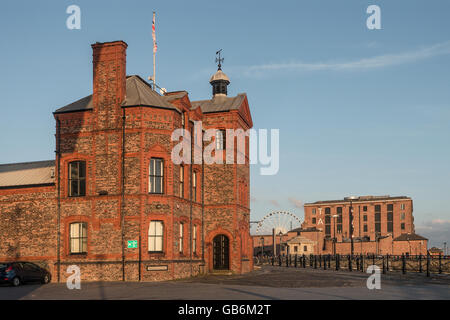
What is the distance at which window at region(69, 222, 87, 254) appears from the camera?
105 ft

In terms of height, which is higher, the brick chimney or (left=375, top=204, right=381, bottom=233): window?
the brick chimney

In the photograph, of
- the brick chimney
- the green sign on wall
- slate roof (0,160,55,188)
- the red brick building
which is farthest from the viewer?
the red brick building

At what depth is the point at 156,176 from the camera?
31.9m

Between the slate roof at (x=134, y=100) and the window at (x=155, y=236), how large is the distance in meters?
7.06

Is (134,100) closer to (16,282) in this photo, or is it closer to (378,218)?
(16,282)

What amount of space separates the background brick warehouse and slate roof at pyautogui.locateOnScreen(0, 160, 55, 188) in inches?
4.0

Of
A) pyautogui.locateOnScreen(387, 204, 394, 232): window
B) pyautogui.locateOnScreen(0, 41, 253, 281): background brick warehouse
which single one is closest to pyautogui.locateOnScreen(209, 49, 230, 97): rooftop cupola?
pyautogui.locateOnScreen(0, 41, 253, 281): background brick warehouse

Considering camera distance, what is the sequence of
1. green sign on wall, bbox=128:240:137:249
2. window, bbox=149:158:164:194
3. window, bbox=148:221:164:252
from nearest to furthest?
green sign on wall, bbox=128:240:137:249 → window, bbox=148:221:164:252 → window, bbox=149:158:164:194

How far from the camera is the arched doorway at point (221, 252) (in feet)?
130

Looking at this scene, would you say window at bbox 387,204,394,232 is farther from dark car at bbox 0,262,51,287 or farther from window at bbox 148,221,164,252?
dark car at bbox 0,262,51,287

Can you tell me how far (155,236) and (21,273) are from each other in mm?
7571

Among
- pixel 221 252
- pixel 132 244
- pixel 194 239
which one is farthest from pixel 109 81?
pixel 221 252
